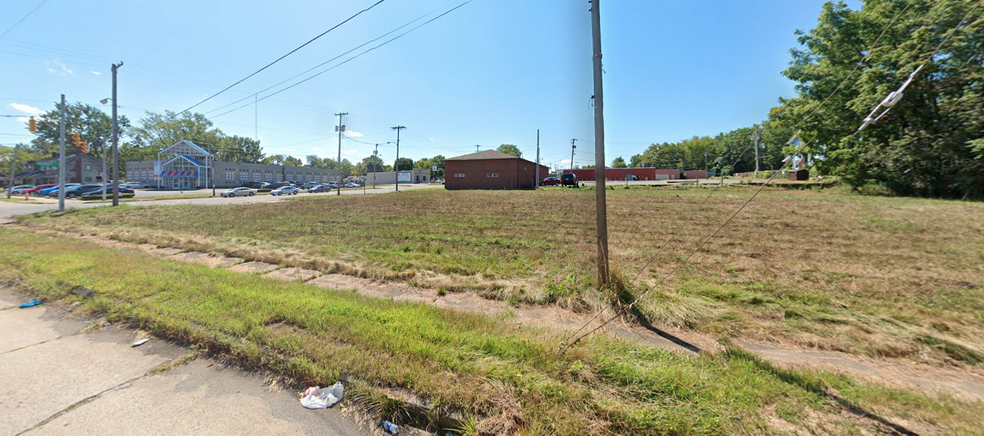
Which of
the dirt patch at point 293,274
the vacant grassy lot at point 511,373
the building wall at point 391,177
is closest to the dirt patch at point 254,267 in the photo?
the dirt patch at point 293,274

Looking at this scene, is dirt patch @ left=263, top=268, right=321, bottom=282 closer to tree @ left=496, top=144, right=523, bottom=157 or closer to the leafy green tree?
the leafy green tree

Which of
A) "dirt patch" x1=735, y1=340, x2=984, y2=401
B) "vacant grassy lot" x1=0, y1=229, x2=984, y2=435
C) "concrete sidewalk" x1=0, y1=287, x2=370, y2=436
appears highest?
"vacant grassy lot" x1=0, y1=229, x2=984, y2=435

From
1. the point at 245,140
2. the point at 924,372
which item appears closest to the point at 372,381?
the point at 924,372

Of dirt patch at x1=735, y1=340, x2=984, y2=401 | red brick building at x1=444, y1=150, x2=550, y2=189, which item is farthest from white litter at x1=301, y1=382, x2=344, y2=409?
red brick building at x1=444, y1=150, x2=550, y2=189

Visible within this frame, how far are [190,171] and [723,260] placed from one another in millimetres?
70337

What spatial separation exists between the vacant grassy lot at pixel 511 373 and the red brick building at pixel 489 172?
35998mm

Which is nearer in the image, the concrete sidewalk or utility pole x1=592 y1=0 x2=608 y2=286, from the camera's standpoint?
the concrete sidewalk

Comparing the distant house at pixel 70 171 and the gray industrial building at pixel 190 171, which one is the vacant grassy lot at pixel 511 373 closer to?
the gray industrial building at pixel 190 171

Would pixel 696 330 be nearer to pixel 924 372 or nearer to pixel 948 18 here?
pixel 924 372

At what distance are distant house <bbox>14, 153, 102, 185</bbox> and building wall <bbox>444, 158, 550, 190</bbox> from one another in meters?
63.3

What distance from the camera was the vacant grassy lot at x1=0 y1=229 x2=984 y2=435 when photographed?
2.30 meters

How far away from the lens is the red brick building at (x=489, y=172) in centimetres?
3986

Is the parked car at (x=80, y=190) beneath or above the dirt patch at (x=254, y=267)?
above

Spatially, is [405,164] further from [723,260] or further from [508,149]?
[723,260]
